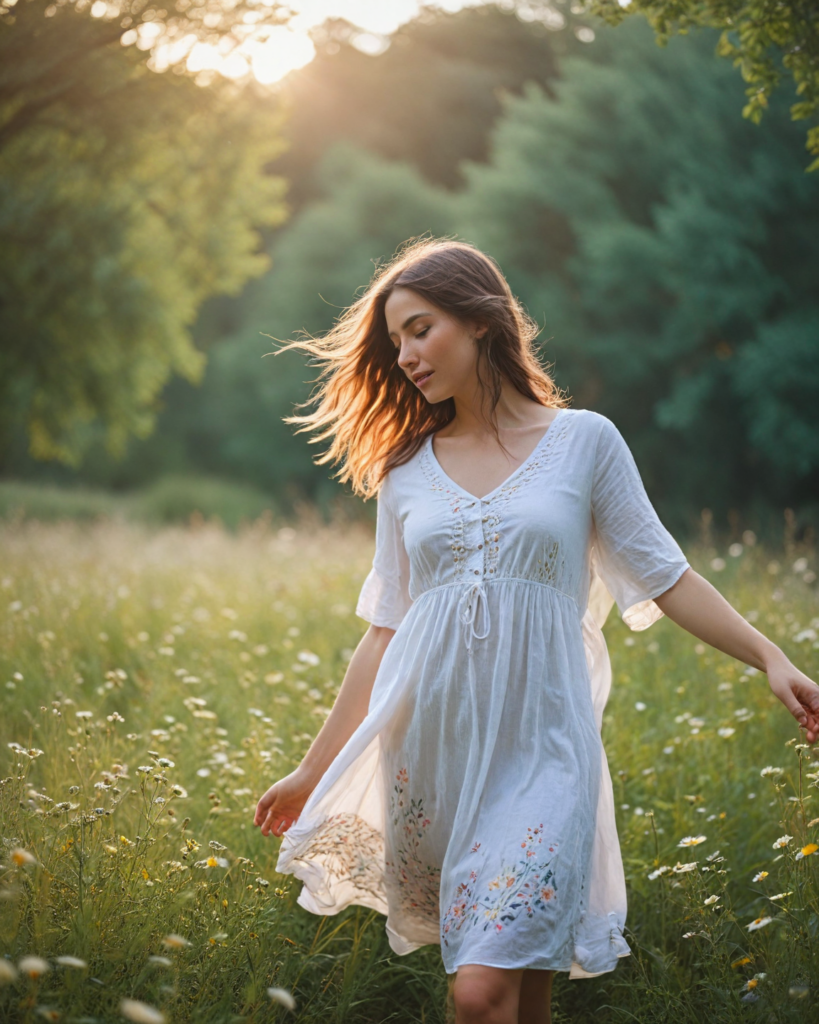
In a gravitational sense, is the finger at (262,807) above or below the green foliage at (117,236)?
below

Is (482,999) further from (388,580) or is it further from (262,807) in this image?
(388,580)

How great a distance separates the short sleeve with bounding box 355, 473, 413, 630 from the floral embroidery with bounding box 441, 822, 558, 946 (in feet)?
2.54

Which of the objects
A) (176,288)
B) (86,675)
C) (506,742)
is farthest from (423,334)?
(176,288)

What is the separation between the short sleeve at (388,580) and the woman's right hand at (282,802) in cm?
47

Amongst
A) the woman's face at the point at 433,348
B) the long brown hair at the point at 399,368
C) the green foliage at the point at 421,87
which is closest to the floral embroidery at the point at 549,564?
the long brown hair at the point at 399,368

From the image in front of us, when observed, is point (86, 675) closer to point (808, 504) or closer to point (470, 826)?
point (470, 826)

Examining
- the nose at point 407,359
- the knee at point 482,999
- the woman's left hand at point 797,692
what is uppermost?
the nose at point 407,359

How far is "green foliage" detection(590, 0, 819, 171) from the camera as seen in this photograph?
3.69 meters

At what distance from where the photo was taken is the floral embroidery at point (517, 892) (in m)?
1.89

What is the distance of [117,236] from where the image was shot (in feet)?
38.5

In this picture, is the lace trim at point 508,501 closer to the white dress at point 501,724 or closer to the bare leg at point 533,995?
the white dress at point 501,724

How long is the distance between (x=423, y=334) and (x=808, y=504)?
47.5ft

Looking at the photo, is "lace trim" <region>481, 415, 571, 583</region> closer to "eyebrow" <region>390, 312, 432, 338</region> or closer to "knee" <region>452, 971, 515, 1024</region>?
"eyebrow" <region>390, 312, 432, 338</region>

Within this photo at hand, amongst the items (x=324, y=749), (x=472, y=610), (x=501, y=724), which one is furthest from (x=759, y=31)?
(x=324, y=749)
